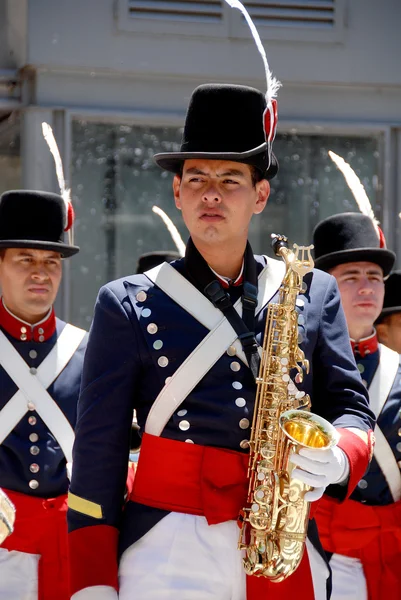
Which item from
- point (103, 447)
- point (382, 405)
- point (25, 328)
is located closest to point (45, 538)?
point (25, 328)

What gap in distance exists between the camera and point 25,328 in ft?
17.6

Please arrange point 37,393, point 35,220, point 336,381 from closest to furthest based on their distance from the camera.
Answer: point 336,381 < point 37,393 < point 35,220

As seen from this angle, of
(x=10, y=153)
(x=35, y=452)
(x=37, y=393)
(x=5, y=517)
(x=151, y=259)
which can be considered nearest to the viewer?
(x=5, y=517)

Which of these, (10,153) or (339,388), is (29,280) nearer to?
(10,153)

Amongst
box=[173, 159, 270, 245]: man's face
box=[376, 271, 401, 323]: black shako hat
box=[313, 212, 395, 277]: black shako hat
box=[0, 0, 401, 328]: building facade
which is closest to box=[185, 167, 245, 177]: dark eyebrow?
box=[173, 159, 270, 245]: man's face

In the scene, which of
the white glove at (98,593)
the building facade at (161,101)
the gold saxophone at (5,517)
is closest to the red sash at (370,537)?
the white glove at (98,593)

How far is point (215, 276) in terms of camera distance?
11.6ft

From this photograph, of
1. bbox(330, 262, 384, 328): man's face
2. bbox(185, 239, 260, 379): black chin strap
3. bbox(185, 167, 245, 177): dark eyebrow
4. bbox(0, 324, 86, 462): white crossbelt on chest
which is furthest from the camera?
bbox(330, 262, 384, 328): man's face

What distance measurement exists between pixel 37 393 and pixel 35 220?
868mm

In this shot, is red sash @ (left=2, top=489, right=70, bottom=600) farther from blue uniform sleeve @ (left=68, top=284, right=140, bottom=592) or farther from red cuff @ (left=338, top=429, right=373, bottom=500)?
red cuff @ (left=338, top=429, right=373, bottom=500)

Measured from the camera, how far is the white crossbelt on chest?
200 inches

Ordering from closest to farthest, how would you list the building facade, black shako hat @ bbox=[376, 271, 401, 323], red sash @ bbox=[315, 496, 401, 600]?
red sash @ bbox=[315, 496, 401, 600]
black shako hat @ bbox=[376, 271, 401, 323]
the building facade

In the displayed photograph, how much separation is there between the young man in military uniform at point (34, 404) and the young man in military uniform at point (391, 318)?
163cm

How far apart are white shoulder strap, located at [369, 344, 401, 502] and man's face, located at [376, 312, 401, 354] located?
113cm
